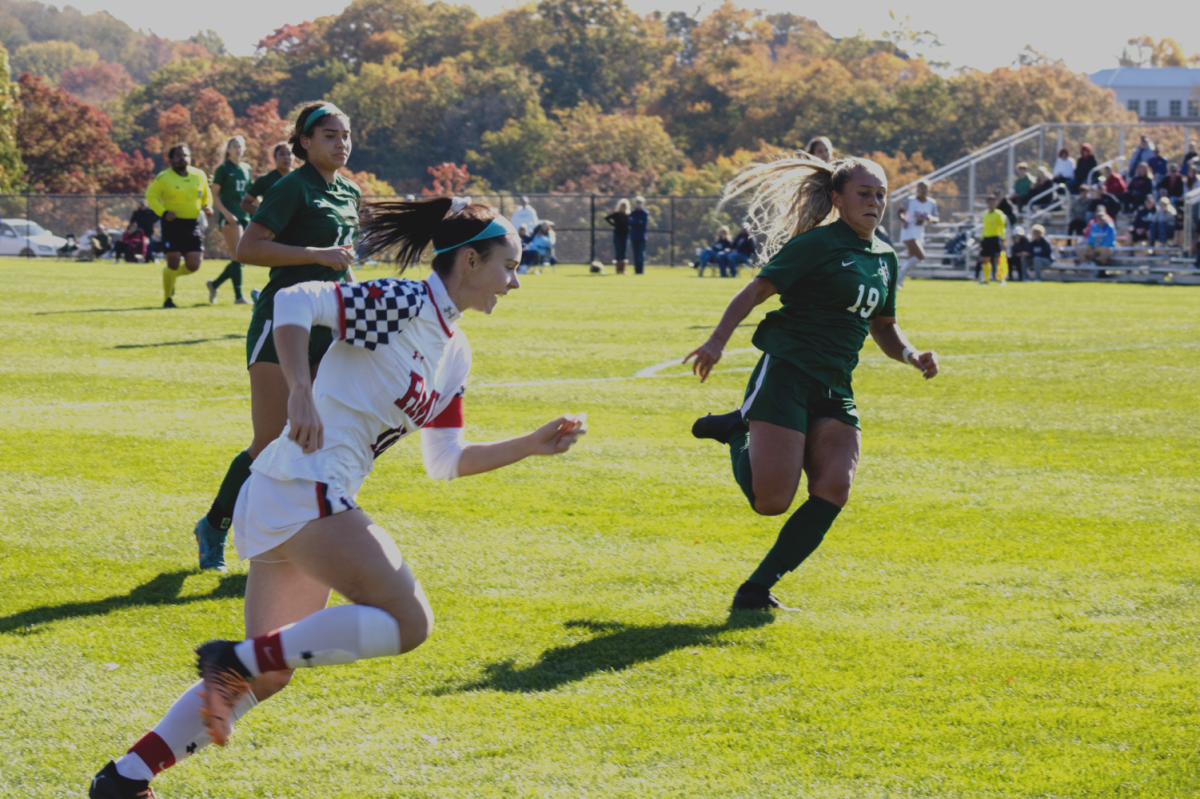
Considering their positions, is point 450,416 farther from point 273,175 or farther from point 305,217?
point 273,175

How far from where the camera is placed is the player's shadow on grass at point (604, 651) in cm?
470

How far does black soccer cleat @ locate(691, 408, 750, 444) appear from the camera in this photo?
6406mm

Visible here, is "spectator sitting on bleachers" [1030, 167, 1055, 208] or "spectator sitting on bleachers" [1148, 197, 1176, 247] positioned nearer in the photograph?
"spectator sitting on bleachers" [1148, 197, 1176, 247]

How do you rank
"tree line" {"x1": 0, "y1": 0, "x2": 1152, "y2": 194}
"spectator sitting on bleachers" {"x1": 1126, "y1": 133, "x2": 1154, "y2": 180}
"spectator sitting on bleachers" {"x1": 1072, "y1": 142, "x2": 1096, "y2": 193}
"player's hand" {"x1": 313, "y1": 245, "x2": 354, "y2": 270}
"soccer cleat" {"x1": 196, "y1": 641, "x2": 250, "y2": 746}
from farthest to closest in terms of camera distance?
"tree line" {"x1": 0, "y1": 0, "x2": 1152, "y2": 194} → "spectator sitting on bleachers" {"x1": 1072, "y1": 142, "x2": 1096, "y2": 193} → "spectator sitting on bleachers" {"x1": 1126, "y1": 133, "x2": 1154, "y2": 180} → "player's hand" {"x1": 313, "y1": 245, "x2": 354, "y2": 270} → "soccer cleat" {"x1": 196, "y1": 641, "x2": 250, "y2": 746}

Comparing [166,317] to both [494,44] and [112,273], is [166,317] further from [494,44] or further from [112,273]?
[494,44]

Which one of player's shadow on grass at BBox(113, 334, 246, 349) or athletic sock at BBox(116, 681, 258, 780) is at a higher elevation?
player's shadow on grass at BBox(113, 334, 246, 349)

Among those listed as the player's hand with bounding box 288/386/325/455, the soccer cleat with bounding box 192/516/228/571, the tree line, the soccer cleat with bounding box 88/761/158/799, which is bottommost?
the soccer cleat with bounding box 88/761/158/799

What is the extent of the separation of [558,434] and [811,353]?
206 cm

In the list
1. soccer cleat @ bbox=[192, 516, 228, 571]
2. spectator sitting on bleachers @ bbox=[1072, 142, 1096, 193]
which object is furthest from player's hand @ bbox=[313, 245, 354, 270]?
spectator sitting on bleachers @ bbox=[1072, 142, 1096, 193]

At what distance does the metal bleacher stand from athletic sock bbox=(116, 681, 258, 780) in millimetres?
33015

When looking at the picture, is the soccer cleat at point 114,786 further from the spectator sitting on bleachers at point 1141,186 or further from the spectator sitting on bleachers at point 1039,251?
the spectator sitting on bleachers at point 1141,186

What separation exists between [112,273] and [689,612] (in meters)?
28.5

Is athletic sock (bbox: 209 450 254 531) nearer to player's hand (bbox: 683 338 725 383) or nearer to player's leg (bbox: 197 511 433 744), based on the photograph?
player's hand (bbox: 683 338 725 383)

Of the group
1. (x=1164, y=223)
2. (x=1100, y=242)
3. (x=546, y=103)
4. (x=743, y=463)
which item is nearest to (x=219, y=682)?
(x=743, y=463)
